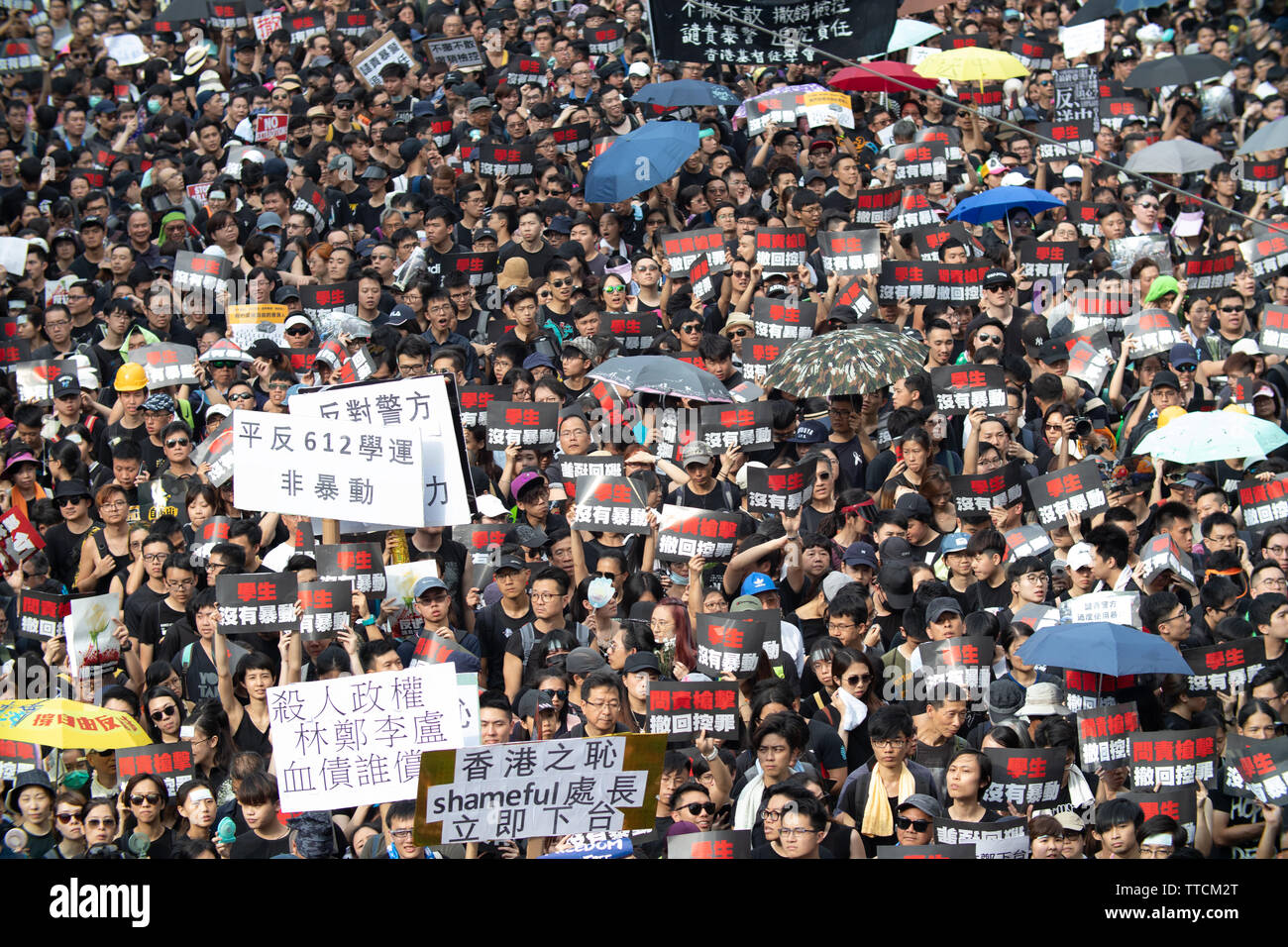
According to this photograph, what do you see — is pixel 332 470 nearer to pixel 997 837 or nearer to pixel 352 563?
pixel 352 563

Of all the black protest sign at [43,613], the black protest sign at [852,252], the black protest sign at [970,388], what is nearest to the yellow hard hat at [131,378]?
the black protest sign at [43,613]

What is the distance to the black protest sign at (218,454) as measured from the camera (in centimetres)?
1069

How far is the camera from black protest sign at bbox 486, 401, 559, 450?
34.8ft

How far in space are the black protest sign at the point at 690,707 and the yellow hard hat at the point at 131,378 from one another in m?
4.96

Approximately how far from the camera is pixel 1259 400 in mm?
11000

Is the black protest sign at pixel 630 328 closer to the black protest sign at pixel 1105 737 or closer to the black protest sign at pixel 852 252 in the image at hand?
the black protest sign at pixel 852 252

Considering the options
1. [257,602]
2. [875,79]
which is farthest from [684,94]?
[257,602]

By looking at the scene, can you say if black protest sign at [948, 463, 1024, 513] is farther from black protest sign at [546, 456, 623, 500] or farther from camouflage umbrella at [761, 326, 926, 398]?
black protest sign at [546, 456, 623, 500]

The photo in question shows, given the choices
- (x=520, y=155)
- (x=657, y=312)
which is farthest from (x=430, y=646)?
(x=520, y=155)

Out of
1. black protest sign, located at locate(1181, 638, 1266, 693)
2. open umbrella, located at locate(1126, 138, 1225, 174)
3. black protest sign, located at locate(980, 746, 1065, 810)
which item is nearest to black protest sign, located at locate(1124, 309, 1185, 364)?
open umbrella, located at locate(1126, 138, 1225, 174)

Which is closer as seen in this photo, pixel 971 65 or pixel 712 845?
pixel 712 845

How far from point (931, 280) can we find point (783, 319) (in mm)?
1189

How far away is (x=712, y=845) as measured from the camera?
7137 millimetres
